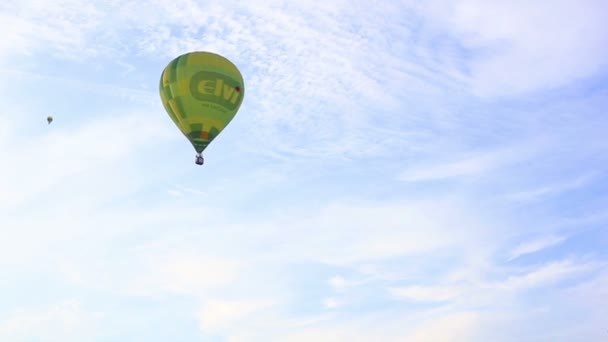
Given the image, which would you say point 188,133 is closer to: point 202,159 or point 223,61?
point 202,159

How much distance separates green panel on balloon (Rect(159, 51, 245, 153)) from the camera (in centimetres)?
7806

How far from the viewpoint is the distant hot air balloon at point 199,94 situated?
256 feet

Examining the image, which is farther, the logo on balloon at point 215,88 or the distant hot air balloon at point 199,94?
the distant hot air balloon at point 199,94

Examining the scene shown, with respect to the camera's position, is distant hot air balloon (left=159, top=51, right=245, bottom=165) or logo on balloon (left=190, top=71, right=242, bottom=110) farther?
distant hot air balloon (left=159, top=51, right=245, bottom=165)

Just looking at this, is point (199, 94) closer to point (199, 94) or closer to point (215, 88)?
point (199, 94)

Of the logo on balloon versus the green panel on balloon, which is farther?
the green panel on balloon

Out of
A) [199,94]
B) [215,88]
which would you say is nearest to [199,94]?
[199,94]

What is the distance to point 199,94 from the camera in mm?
77938

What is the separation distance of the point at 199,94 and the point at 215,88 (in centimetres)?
172

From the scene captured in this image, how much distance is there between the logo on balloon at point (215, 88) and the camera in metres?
77.9

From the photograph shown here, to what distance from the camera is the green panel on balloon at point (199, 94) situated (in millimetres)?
78062

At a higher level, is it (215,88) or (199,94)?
(215,88)

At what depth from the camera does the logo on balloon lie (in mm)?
77938

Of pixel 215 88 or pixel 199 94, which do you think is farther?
pixel 215 88
